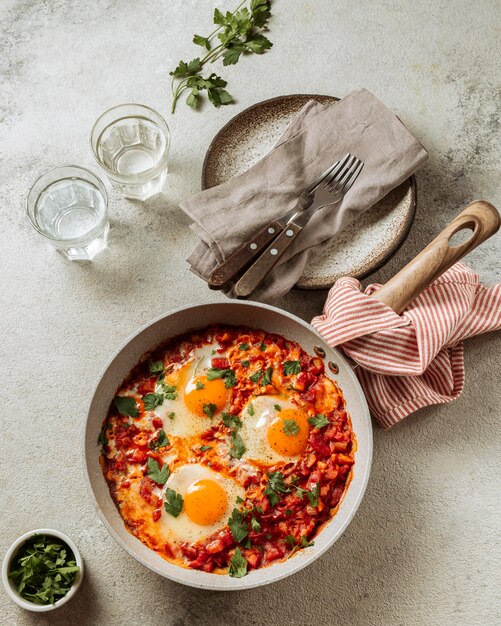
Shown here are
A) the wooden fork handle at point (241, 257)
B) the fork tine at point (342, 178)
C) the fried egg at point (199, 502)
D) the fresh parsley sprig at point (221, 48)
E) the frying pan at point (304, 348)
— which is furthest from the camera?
the fresh parsley sprig at point (221, 48)

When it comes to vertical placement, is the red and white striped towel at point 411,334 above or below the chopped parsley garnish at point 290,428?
above

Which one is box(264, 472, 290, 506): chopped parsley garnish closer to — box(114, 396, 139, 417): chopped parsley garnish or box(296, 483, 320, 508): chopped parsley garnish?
box(296, 483, 320, 508): chopped parsley garnish

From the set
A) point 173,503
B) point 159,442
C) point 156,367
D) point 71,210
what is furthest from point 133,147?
point 173,503

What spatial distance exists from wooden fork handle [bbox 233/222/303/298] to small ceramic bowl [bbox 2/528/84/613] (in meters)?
1.60

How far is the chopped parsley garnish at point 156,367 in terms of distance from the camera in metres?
3.87

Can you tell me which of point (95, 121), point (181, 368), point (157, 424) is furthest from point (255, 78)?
point (157, 424)

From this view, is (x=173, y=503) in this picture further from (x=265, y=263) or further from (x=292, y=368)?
(x=265, y=263)

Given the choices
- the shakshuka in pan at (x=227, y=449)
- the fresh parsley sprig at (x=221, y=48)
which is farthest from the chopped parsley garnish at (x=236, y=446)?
the fresh parsley sprig at (x=221, y=48)

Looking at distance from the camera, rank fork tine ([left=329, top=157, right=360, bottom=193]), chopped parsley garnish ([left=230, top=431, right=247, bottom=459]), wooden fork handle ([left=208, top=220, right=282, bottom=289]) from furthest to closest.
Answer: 1. fork tine ([left=329, top=157, right=360, bottom=193])
2. wooden fork handle ([left=208, top=220, right=282, bottom=289])
3. chopped parsley garnish ([left=230, top=431, right=247, bottom=459])

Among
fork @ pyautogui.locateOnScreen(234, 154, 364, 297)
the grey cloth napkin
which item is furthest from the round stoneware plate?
Answer: fork @ pyautogui.locateOnScreen(234, 154, 364, 297)

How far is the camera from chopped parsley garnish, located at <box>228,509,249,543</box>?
Result: 11.9ft

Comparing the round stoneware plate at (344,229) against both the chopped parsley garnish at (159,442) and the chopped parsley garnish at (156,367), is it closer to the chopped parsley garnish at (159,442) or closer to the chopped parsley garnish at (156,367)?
the chopped parsley garnish at (156,367)

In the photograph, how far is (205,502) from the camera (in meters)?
3.63

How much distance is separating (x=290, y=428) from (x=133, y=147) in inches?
76.9
